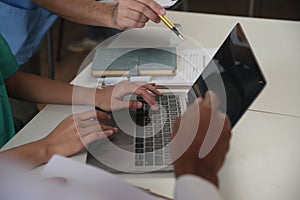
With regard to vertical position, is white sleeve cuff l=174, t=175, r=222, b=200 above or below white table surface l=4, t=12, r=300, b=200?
above

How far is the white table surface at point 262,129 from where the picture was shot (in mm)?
860

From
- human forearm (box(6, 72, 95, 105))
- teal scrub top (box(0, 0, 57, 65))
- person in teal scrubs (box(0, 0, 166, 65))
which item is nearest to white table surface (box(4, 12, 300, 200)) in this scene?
human forearm (box(6, 72, 95, 105))

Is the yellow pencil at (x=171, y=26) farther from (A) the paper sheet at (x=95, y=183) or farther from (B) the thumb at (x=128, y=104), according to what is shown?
(A) the paper sheet at (x=95, y=183)

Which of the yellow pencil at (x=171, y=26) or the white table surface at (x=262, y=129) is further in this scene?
the yellow pencil at (x=171, y=26)

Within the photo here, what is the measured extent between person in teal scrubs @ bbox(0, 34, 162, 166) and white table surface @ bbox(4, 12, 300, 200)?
37mm

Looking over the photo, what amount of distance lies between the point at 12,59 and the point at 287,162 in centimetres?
70

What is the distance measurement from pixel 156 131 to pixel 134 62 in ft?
1.06

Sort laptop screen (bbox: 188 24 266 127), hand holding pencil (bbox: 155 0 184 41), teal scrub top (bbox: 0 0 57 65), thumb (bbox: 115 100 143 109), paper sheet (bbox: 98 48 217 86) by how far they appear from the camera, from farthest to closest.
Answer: teal scrub top (bbox: 0 0 57 65) → hand holding pencil (bbox: 155 0 184 41) → paper sheet (bbox: 98 48 217 86) → thumb (bbox: 115 100 143 109) → laptop screen (bbox: 188 24 266 127)

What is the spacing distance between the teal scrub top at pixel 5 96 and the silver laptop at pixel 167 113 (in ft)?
0.90

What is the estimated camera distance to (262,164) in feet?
3.04

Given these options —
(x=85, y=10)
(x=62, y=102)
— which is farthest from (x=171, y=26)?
(x=62, y=102)

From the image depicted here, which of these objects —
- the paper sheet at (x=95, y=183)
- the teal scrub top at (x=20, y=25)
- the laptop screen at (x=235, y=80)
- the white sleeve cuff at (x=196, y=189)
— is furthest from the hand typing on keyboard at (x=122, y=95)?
the teal scrub top at (x=20, y=25)

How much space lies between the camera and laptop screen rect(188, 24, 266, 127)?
68 cm

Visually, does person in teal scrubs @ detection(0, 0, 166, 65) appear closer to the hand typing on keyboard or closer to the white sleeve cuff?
the hand typing on keyboard
